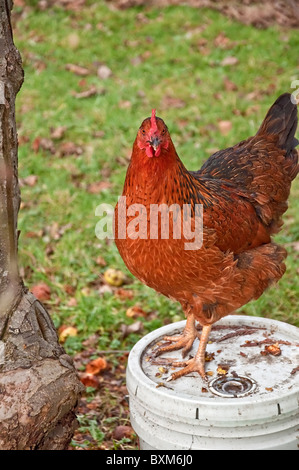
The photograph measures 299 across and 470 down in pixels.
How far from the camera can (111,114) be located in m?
6.46

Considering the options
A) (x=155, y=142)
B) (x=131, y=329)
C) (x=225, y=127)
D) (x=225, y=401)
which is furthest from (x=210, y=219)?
(x=225, y=127)

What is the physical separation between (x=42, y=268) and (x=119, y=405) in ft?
4.97

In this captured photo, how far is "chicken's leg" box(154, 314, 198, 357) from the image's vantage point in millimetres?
2939

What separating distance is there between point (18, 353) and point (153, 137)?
3.29 ft

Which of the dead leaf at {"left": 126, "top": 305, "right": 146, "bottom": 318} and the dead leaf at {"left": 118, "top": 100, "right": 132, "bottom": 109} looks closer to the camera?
the dead leaf at {"left": 126, "top": 305, "right": 146, "bottom": 318}

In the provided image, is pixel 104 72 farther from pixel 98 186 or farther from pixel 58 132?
pixel 98 186

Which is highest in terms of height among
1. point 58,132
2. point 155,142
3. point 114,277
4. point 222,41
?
point 222,41

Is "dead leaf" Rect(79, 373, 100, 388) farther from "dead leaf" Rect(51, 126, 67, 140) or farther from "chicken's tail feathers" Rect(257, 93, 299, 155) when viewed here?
"dead leaf" Rect(51, 126, 67, 140)

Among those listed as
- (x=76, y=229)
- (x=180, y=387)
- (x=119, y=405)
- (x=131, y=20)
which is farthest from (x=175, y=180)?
(x=131, y=20)

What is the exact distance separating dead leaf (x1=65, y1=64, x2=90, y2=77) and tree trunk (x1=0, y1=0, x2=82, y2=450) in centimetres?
512

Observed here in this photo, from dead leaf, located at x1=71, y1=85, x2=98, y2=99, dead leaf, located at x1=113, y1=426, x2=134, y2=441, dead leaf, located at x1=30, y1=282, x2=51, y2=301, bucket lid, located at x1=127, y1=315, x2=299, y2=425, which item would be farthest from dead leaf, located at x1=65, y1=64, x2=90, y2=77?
dead leaf, located at x1=113, y1=426, x2=134, y2=441

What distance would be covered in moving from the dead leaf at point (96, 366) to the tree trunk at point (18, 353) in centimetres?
126

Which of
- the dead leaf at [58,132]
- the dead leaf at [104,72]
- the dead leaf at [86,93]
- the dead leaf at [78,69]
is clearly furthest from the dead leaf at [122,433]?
the dead leaf at [78,69]

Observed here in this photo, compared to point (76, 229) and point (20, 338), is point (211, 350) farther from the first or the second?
point (76, 229)
